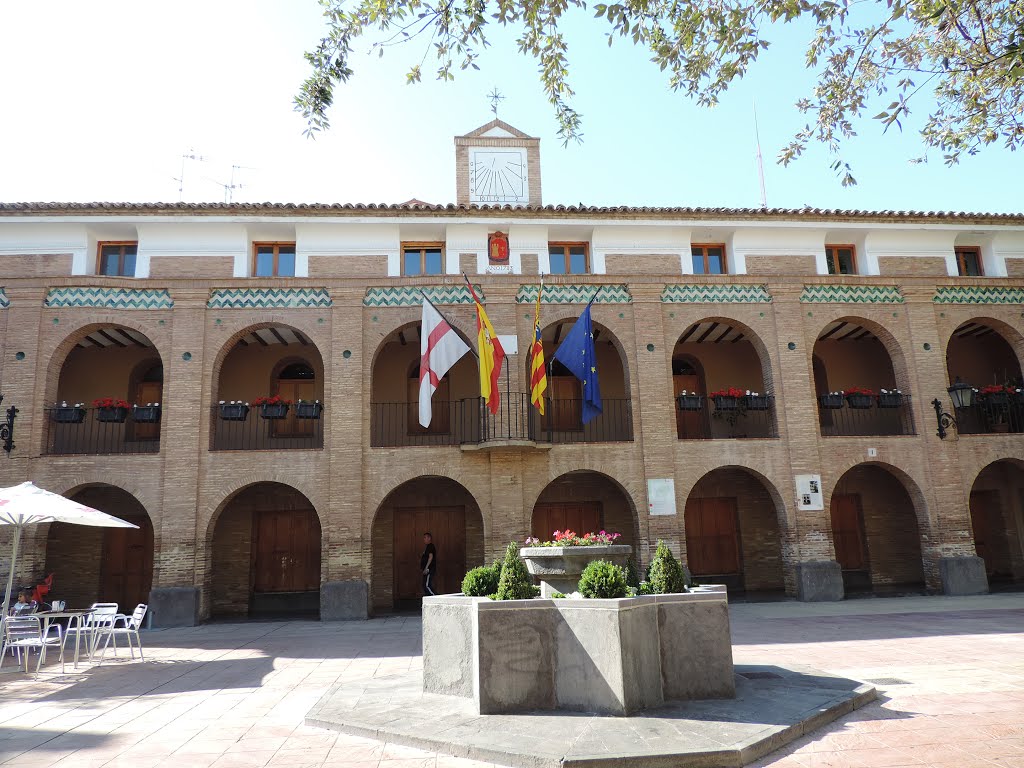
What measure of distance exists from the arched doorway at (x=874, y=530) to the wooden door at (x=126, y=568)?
1743 centimetres

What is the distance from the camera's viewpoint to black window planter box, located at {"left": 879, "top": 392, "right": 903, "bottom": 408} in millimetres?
16484

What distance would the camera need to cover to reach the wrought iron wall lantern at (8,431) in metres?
14.6

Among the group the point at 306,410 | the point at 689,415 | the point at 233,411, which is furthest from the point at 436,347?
the point at 689,415

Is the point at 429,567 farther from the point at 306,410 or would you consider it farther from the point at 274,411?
the point at 274,411

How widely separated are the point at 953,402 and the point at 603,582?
13.6 meters

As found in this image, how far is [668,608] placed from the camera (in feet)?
23.2

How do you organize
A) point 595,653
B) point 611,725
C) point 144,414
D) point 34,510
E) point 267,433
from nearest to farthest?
1. point 611,725
2. point 595,653
3. point 34,510
4. point 144,414
5. point 267,433

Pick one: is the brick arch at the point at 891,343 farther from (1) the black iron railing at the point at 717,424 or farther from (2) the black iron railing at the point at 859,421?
(1) the black iron railing at the point at 717,424

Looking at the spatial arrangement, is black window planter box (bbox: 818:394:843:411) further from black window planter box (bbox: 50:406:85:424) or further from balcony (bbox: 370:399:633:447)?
black window planter box (bbox: 50:406:85:424)

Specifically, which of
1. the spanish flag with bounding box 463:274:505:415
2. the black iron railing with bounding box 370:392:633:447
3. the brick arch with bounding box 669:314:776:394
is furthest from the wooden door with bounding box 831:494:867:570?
the spanish flag with bounding box 463:274:505:415

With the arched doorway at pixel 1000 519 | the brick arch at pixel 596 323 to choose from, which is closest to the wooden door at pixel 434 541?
the brick arch at pixel 596 323

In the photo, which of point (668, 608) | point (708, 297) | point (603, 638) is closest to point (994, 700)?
point (668, 608)

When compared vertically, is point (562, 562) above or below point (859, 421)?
below

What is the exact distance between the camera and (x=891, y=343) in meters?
17.0
